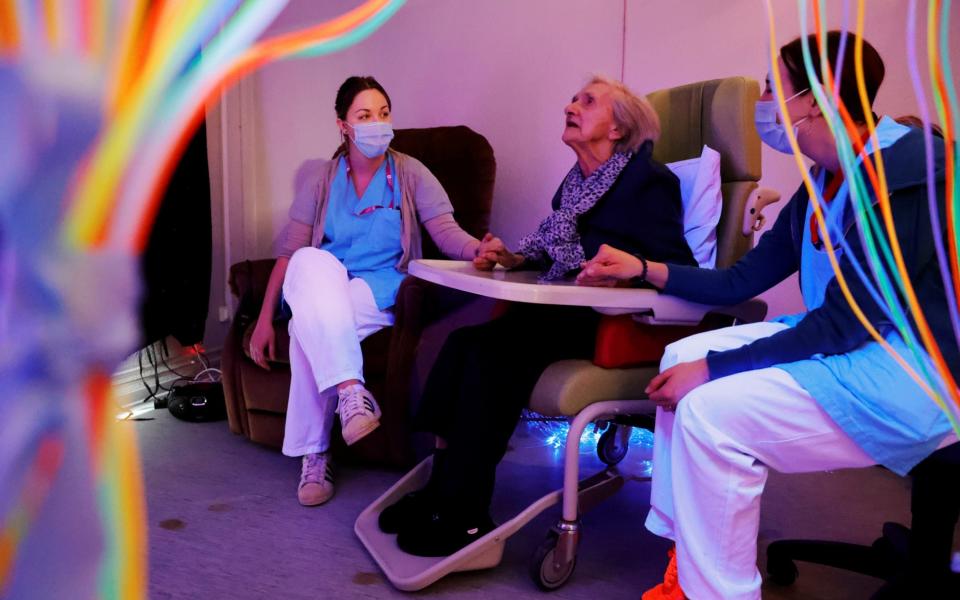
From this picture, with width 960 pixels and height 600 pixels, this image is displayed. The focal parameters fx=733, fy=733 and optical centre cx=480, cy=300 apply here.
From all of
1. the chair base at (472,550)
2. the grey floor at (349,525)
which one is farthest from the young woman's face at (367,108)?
the chair base at (472,550)

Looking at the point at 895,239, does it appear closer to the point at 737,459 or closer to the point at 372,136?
the point at 737,459

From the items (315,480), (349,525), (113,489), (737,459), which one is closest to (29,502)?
(113,489)

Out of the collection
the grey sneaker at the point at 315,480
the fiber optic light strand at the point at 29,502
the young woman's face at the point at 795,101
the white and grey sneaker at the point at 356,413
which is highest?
the young woman's face at the point at 795,101

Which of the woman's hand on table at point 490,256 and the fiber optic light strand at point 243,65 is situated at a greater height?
the fiber optic light strand at point 243,65

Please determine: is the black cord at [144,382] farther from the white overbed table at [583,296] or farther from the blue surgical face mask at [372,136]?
the white overbed table at [583,296]

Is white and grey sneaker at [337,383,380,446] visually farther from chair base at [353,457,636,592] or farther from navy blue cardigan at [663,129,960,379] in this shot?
navy blue cardigan at [663,129,960,379]

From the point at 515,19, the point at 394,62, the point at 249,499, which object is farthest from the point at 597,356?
the point at 394,62

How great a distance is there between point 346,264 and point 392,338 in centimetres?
29

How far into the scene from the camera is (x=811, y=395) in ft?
3.60

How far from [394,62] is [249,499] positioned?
5.99ft

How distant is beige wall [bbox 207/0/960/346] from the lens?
7.54 ft

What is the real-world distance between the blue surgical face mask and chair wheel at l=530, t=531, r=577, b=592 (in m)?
1.18

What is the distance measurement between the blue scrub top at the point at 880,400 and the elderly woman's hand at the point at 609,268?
0.42 m

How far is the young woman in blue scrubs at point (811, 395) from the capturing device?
105 cm
